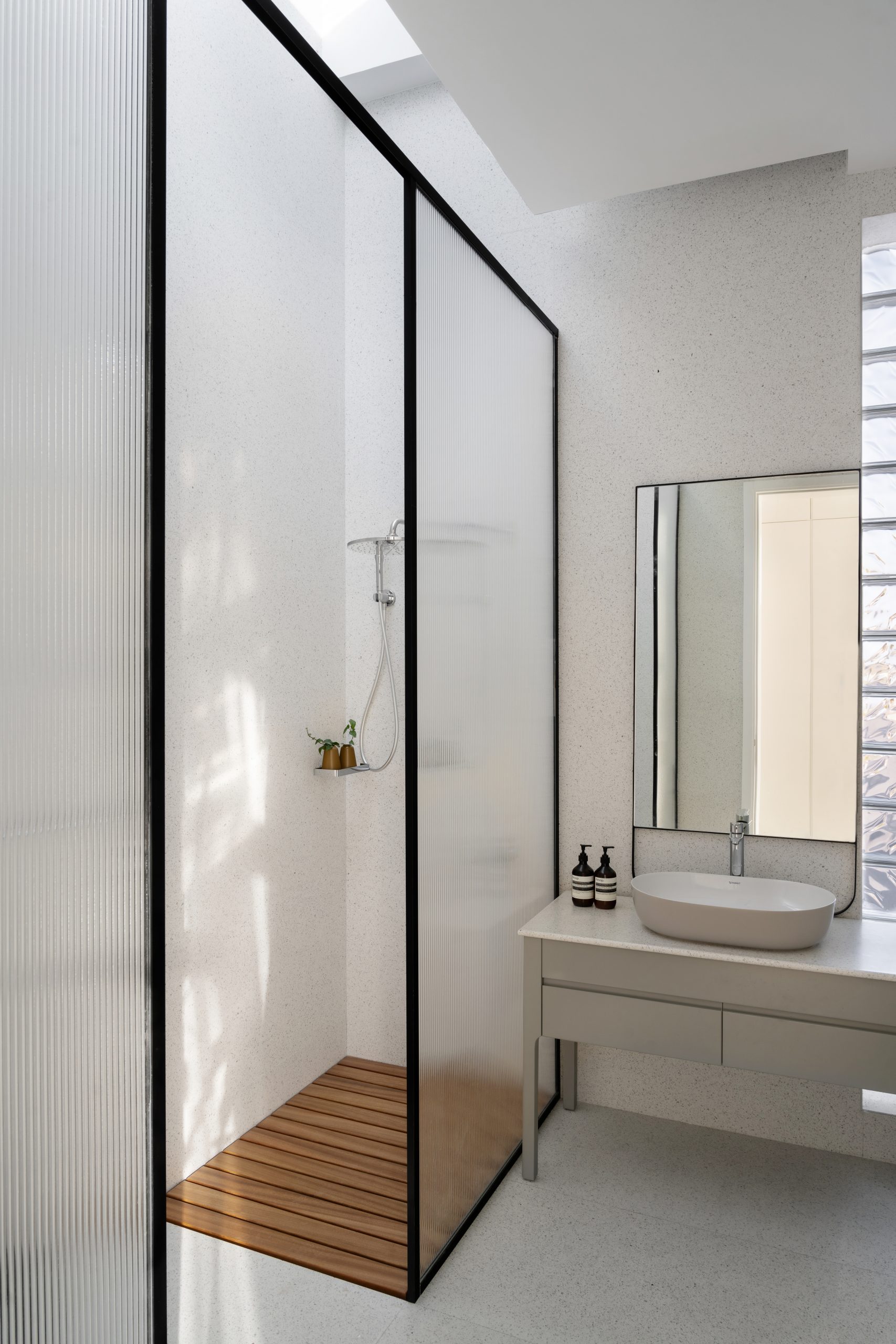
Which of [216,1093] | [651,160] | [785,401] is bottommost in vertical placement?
[216,1093]

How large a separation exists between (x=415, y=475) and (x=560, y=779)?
134 cm

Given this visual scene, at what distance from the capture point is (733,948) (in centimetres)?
230

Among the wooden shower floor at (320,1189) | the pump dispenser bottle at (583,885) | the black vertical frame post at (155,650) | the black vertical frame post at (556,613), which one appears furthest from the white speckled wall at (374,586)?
the black vertical frame post at (155,650)

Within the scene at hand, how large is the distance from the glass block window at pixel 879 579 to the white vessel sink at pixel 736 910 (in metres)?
0.28

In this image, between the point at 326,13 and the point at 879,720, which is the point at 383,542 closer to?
the point at 879,720

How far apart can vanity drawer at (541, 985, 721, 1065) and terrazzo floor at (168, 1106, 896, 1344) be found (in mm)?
433

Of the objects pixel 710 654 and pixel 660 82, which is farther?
pixel 710 654

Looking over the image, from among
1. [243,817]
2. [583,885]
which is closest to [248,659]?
[243,817]

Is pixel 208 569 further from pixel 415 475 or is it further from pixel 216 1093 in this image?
pixel 216 1093

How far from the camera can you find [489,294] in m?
2.48

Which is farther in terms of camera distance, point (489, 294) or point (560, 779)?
point (560, 779)

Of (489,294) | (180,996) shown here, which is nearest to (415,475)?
(489,294)

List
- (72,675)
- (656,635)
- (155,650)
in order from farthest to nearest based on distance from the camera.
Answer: (656,635) → (155,650) → (72,675)

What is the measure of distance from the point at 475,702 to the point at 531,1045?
3.14 feet
